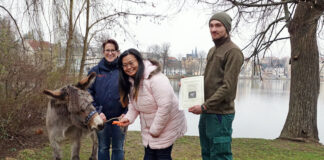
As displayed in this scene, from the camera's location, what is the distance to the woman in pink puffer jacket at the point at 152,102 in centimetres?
269

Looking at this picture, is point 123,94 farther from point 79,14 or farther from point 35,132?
point 79,14

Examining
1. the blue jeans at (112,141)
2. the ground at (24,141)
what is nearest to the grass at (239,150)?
the ground at (24,141)

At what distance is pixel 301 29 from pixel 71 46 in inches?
284

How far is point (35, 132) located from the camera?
702 cm

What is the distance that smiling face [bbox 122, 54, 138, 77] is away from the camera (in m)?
2.84

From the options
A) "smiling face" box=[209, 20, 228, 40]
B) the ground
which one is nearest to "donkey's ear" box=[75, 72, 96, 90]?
"smiling face" box=[209, 20, 228, 40]

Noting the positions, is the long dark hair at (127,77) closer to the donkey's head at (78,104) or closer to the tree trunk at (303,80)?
the donkey's head at (78,104)

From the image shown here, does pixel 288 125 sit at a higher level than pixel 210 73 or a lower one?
lower

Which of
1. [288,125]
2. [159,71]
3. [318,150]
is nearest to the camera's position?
[159,71]

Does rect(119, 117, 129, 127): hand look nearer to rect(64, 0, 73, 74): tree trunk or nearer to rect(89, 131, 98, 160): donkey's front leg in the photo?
rect(89, 131, 98, 160): donkey's front leg

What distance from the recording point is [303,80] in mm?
7688

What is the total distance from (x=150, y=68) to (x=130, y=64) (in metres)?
0.23

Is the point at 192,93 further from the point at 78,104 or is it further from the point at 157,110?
the point at 78,104

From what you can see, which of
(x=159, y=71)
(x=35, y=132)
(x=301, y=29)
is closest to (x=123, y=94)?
(x=159, y=71)
